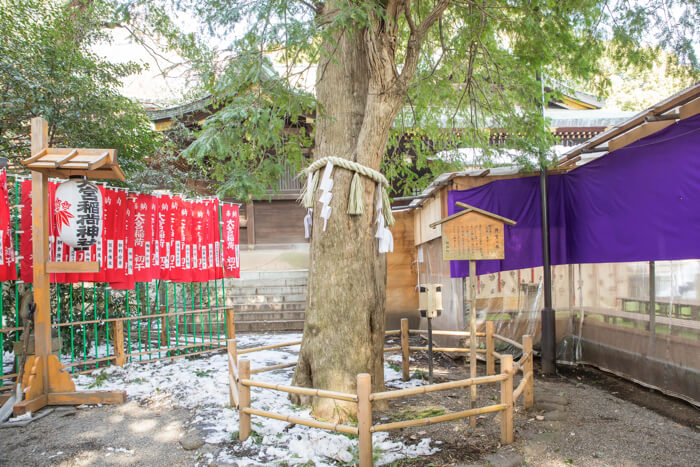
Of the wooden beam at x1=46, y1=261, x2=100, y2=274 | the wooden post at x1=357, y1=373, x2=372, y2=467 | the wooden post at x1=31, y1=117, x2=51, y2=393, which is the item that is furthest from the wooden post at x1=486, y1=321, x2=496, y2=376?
the wooden post at x1=31, y1=117, x2=51, y2=393

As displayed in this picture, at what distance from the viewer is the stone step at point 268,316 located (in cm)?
1226

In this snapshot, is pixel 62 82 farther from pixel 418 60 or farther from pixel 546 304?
pixel 546 304

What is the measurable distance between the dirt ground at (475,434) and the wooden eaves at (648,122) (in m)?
3.51

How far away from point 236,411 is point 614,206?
620cm

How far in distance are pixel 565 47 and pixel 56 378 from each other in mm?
8055

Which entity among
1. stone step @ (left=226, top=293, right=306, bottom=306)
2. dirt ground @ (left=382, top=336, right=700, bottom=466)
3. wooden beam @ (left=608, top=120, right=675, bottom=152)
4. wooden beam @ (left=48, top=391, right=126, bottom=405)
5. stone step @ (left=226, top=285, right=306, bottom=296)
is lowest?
dirt ground @ (left=382, top=336, right=700, bottom=466)

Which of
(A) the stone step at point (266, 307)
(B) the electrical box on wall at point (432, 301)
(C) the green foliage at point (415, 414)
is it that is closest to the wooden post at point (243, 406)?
(C) the green foliage at point (415, 414)

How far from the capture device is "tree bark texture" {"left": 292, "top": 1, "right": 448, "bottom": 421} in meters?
5.10

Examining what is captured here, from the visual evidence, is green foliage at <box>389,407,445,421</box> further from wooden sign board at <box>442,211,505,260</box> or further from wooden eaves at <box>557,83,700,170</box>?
wooden eaves at <box>557,83,700,170</box>

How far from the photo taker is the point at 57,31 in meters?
7.45

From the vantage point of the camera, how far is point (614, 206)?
22.9 feet

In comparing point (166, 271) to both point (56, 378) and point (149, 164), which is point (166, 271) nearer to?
point (56, 378)

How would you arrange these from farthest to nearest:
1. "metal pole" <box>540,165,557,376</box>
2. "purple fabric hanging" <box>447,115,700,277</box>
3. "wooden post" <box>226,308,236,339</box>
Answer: "wooden post" <box>226,308,236,339</box> < "metal pole" <box>540,165,557,376</box> < "purple fabric hanging" <box>447,115,700,277</box>

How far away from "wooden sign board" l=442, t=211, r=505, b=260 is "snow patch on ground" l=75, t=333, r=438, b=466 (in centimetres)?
208
